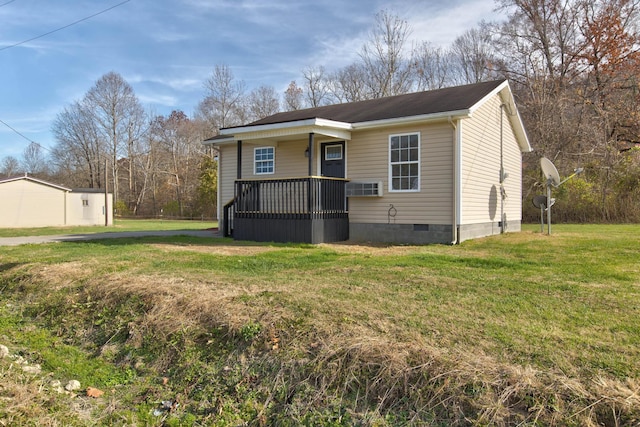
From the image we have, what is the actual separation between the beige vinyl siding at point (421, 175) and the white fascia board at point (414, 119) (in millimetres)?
283

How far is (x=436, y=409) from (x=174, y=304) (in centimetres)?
319

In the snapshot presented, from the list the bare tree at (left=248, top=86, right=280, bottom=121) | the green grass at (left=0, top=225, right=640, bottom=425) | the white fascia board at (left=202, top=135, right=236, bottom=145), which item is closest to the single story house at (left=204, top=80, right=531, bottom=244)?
the white fascia board at (left=202, top=135, right=236, bottom=145)

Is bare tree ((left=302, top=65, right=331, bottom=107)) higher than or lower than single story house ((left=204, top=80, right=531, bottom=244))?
higher

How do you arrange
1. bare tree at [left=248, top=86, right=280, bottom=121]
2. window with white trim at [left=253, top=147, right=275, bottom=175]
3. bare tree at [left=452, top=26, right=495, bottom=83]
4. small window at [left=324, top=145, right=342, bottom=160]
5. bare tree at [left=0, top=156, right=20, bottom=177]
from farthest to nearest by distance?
bare tree at [left=0, top=156, right=20, bottom=177] → bare tree at [left=248, top=86, right=280, bottom=121] → bare tree at [left=452, top=26, right=495, bottom=83] → window with white trim at [left=253, top=147, right=275, bottom=175] → small window at [left=324, top=145, right=342, bottom=160]

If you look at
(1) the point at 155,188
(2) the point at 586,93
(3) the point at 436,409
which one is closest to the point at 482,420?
(3) the point at 436,409

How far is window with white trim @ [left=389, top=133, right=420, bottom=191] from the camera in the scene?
1015 centimetres

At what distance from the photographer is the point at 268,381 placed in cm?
341

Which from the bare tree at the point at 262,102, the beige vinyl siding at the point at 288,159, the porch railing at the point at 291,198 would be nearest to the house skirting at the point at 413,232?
the porch railing at the point at 291,198

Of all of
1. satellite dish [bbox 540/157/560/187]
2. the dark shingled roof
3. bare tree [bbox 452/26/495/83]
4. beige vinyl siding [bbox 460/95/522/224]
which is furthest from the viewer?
bare tree [bbox 452/26/495/83]

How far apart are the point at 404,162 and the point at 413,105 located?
177 centimetres

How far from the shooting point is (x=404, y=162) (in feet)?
33.7

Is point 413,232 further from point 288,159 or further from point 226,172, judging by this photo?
point 226,172

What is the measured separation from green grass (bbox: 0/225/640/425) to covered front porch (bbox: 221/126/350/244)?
2169mm

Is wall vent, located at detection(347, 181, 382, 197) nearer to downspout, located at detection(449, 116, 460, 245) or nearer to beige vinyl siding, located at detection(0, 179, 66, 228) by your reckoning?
downspout, located at detection(449, 116, 460, 245)
